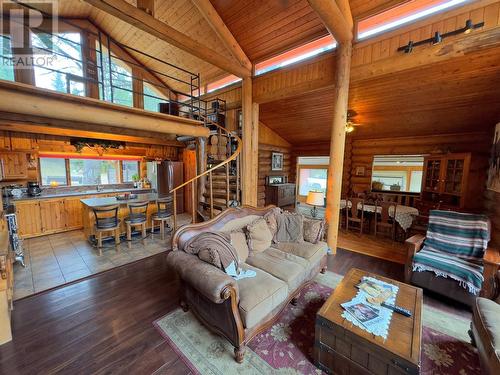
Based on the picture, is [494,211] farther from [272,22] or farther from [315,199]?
[272,22]

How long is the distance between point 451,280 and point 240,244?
2549 millimetres

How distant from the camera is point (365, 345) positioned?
142 cm

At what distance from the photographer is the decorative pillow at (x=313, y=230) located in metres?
3.05

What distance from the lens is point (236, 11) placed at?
4160 millimetres

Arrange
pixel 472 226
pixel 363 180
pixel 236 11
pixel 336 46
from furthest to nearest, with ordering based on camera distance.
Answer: pixel 363 180 → pixel 236 11 → pixel 336 46 → pixel 472 226

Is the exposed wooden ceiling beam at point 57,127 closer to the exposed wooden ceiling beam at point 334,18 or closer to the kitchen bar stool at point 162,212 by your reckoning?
the kitchen bar stool at point 162,212

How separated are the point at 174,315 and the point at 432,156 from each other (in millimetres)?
6182

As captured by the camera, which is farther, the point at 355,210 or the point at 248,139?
the point at 248,139

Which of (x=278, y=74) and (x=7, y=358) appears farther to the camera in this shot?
Result: (x=278, y=74)

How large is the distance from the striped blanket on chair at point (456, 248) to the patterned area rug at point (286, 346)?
0.47 meters

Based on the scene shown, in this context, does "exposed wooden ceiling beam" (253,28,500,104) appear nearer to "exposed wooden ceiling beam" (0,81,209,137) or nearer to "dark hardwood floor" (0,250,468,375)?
"exposed wooden ceiling beam" (0,81,209,137)

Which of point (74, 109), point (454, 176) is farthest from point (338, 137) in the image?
point (74, 109)

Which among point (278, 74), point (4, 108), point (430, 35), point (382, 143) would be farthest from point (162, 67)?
point (382, 143)

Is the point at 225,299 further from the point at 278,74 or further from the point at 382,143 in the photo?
the point at 382,143
